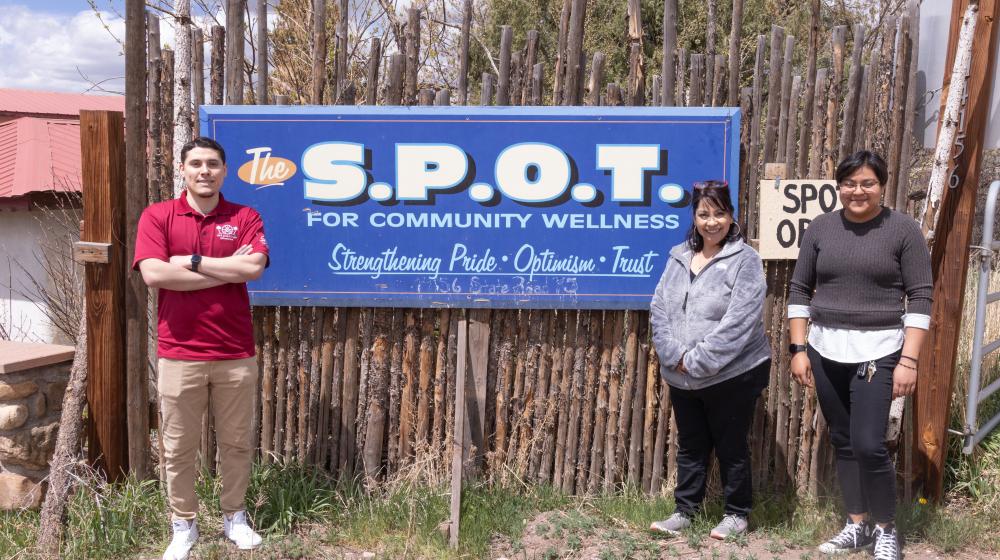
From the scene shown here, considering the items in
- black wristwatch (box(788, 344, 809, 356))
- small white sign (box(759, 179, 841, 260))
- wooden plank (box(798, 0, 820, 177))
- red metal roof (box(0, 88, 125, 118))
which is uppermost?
red metal roof (box(0, 88, 125, 118))

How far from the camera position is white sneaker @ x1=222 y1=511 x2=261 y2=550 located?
12.8 ft

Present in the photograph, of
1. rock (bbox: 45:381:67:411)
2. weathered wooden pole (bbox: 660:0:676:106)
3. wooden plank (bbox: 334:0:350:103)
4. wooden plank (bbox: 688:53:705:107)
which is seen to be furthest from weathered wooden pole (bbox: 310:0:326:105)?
rock (bbox: 45:381:67:411)

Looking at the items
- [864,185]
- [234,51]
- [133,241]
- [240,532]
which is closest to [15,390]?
[133,241]

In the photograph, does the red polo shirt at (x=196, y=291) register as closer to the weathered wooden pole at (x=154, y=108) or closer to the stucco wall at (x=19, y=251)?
the weathered wooden pole at (x=154, y=108)

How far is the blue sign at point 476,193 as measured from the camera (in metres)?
4.34

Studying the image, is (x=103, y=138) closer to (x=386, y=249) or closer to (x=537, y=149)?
(x=386, y=249)

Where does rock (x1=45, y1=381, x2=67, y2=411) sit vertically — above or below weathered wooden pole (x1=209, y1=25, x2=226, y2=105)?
below

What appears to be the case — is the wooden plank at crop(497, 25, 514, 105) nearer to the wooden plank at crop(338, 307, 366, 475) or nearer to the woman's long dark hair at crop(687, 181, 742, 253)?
the woman's long dark hair at crop(687, 181, 742, 253)

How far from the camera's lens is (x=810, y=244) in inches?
152

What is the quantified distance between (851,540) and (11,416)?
448cm

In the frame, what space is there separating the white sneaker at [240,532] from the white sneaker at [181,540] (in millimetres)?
158

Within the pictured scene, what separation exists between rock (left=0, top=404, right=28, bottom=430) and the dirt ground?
2710 millimetres

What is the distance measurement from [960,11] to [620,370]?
2.71 metres

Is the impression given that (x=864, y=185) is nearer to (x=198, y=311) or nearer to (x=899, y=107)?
(x=899, y=107)
